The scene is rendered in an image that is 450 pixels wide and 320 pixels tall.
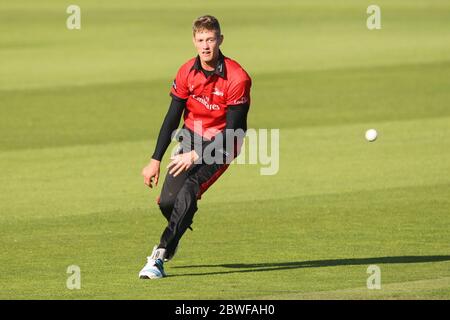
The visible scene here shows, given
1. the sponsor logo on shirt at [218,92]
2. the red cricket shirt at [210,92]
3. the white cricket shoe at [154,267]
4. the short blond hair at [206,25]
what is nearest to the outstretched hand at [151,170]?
the red cricket shirt at [210,92]

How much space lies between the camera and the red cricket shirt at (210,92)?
11820 millimetres

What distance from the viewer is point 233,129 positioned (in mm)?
11773

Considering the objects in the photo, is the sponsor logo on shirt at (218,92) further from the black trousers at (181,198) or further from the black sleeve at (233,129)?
the black trousers at (181,198)

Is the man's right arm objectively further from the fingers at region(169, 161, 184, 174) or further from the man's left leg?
the man's left leg

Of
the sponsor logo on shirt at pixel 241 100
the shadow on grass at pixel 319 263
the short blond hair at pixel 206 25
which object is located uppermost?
the short blond hair at pixel 206 25

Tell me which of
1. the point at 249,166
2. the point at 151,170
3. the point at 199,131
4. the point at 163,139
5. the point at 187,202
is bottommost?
the point at 187,202

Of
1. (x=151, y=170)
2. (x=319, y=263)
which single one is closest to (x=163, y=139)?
(x=151, y=170)

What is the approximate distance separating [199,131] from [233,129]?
0.48 metres

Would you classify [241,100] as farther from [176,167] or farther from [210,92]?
[176,167]

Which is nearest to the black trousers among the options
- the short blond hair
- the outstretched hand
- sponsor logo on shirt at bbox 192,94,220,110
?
the outstretched hand

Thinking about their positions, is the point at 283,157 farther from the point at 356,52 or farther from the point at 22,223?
the point at 356,52

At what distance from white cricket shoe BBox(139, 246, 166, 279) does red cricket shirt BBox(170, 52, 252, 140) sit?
48.8 inches

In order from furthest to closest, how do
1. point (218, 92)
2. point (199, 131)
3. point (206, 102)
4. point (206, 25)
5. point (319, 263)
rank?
point (319, 263) → point (199, 131) → point (206, 102) → point (218, 92) → point (206, 25)

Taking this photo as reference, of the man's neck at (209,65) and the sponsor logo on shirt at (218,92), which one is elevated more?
the man's neck at (209,65)
